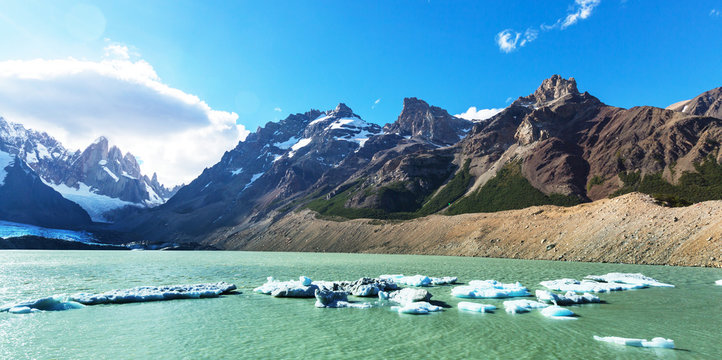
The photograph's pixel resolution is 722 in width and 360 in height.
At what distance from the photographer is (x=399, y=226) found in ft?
505

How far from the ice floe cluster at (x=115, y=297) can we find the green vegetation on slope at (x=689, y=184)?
124 metres

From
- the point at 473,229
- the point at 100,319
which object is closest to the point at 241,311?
the point at 100,319

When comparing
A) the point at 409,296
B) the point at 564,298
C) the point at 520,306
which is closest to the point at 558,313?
the point at 520,306

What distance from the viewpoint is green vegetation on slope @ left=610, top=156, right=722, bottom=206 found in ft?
380

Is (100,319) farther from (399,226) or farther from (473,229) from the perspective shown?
(399,226)

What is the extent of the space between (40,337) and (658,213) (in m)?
99.9

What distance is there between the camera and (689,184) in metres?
125

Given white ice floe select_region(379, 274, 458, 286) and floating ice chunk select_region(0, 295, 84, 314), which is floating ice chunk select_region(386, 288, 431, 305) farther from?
floating ice chunk select_region(0, 295, 84, 314)

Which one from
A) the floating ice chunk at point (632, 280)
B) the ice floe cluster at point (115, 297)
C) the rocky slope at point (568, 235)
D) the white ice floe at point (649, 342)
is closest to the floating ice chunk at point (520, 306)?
the white ice floe at point (649, 342)

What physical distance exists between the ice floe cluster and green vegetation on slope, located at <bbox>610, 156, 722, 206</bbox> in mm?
123721

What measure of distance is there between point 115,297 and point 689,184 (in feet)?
537

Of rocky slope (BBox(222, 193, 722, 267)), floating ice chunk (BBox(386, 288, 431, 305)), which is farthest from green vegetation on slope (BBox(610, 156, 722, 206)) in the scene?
floating ice chunk (BBox(386, 288, 431, 305))

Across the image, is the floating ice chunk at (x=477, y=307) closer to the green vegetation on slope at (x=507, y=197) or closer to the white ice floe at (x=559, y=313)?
the white ice floe at (x=559, y=313)

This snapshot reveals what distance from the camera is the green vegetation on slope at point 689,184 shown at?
11576 cm
